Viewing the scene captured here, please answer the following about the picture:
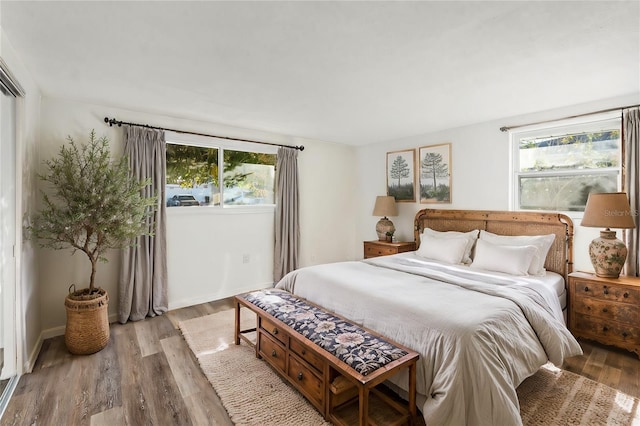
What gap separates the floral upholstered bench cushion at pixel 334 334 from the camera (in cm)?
175

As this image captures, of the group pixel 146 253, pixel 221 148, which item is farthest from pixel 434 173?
pixel 146 253

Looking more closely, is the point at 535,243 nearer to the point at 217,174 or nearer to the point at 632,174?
the point at 632,174

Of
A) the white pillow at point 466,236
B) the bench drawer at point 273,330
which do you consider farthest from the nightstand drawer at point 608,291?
the bench drawer at point 273,330

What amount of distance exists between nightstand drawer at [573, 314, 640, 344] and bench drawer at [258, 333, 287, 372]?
2.72m

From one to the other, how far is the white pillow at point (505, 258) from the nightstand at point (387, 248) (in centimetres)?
124

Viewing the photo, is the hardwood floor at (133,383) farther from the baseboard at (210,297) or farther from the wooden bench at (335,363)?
the baseboard at (210,297)

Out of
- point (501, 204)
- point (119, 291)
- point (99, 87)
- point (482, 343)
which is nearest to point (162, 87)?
point (99, 87)

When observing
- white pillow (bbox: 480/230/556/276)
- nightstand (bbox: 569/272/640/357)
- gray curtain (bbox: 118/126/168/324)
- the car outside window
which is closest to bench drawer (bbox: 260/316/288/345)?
gray curtain (bbox: 118/126/168/324)

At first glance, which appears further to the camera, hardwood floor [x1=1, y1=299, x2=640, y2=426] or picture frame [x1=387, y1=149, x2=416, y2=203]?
picture frame [x1=387, y1=149, x2=416, y2=203]

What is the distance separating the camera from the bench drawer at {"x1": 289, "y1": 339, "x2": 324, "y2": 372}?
196 centimetres

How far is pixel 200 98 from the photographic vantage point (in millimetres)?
3061

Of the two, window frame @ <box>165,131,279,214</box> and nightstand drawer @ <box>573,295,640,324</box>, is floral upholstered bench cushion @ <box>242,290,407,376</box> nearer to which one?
window frame @ <box>165,131,279,214</box>

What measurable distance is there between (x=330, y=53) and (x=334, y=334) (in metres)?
1.90

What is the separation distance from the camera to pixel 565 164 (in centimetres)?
341
